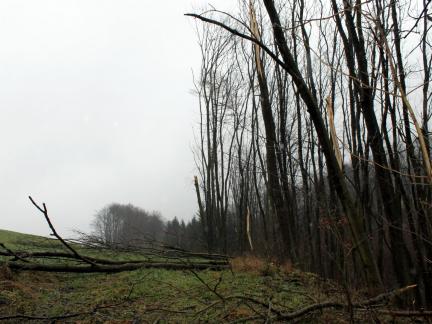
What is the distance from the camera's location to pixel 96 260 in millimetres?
6211

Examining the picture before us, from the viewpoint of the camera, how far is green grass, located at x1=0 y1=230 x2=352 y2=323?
13.0ft

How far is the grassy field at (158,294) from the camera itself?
3.88 m

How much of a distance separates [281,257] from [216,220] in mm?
10005

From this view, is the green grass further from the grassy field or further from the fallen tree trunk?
the fallen tree trunk

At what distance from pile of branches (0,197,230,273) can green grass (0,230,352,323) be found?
0.52 feet

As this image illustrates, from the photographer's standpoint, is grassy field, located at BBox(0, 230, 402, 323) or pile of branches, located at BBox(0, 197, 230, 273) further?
pile of branches, located at BBox(0, 197, 230, 273)

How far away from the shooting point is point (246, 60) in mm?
16578

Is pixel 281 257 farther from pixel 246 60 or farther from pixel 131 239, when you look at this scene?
pixel 246 60

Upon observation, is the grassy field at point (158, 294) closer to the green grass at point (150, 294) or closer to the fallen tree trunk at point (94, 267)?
the green grass at point (150, 294)

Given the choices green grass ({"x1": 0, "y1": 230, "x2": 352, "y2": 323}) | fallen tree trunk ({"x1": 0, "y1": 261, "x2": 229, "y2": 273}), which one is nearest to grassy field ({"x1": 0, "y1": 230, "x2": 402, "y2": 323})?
green grass ({"x1": 0, "y1": 230, "x2": 352, "y2": 323})

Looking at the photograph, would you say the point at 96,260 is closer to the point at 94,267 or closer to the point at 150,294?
the point at 94,267

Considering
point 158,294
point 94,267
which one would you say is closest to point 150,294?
point 158,294

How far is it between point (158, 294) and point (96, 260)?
170cm

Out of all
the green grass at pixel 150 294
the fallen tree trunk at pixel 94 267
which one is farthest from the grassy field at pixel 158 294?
the fallen tree trunk at pixel 94 267
